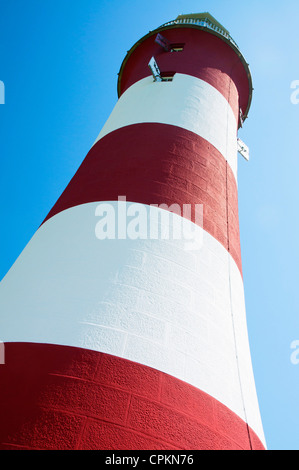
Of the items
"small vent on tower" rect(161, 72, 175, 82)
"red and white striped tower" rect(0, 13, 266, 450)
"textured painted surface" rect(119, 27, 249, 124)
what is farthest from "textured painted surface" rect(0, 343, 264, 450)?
"textured painted surface" rect(119, 27, 249, 124)

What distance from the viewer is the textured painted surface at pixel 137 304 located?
2.57 meters

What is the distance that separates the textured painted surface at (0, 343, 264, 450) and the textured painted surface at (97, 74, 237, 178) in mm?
3435

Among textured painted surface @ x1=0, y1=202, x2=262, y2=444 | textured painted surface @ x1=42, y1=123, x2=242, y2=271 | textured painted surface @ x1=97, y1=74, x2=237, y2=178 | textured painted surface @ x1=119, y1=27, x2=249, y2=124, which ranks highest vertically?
textured painted surface @ x1=119, y1=27, x2=249, y2=124

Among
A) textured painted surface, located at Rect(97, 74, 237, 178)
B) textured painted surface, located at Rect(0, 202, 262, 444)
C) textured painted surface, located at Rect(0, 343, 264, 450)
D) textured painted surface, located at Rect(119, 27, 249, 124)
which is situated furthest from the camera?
textured painted surface, located at Rect(119, 27, 249, 124)

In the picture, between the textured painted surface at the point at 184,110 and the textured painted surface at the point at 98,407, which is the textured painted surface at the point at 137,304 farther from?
the textured painted surface at the point at 184,110

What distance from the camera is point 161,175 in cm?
395

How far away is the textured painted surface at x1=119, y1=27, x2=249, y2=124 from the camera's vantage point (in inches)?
240

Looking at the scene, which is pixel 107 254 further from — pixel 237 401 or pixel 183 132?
pixel 183 132

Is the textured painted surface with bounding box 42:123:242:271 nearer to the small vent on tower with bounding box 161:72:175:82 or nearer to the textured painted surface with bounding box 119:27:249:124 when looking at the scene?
the small vent on tower with bounding box 161:72:175:82

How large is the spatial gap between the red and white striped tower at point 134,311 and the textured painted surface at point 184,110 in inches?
2.0

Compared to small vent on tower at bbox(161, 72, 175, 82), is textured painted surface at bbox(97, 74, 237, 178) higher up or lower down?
lower down
